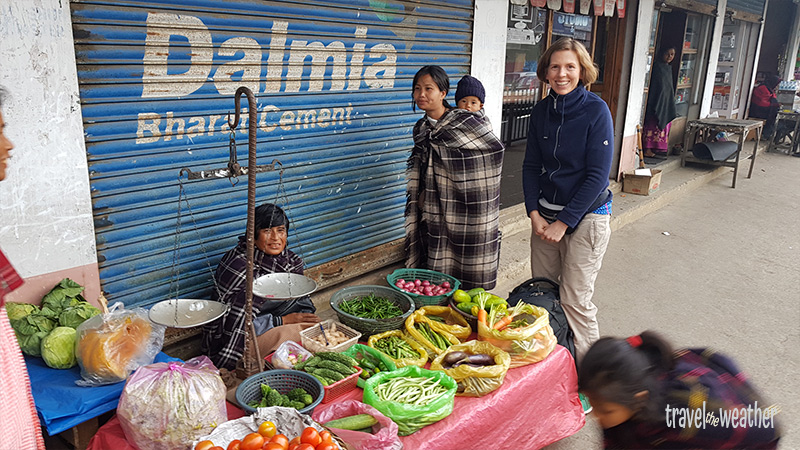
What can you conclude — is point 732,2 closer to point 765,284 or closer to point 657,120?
point 657,120

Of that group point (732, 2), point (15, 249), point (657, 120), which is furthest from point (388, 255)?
point (732, 2)

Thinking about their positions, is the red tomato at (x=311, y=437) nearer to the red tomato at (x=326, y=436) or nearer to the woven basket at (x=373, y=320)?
the red tomato at (x=326, y=436)

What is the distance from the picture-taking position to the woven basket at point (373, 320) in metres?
3.15

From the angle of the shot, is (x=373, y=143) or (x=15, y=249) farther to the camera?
(x=373, y=143)

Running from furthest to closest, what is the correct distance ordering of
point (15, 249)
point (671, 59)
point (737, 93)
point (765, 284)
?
point (737, 93), point (671, 59), point (765, 284), point (15, 249)

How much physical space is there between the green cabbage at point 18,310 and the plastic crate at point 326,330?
138 centimetres

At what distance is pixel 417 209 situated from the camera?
14.2 ft

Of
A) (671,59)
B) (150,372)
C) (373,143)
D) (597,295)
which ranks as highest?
(671,59)

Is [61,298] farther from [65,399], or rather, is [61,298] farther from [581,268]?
[581,268]

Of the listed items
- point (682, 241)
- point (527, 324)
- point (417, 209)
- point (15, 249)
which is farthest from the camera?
point (682, 241)

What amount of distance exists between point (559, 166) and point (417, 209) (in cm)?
123

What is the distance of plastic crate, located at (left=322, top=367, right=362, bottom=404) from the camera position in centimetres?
254

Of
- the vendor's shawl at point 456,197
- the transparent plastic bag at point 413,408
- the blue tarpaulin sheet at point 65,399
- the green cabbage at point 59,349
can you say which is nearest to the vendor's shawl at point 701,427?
the transparent plastic bag at point 413,408

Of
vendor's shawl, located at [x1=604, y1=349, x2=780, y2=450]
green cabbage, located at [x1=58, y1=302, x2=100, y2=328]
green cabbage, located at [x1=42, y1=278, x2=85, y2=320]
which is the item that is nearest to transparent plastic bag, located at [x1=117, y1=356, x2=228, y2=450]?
green cabbage, located at [x1=58, y1=302, x2=100, y2=328]
